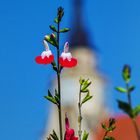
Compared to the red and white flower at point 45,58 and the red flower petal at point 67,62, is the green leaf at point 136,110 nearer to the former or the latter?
the red flower petal at point 67,62

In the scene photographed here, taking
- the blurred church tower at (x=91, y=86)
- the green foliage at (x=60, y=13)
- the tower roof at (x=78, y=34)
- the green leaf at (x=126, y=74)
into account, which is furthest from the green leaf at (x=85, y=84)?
the tower roof at (x=78, y=34)

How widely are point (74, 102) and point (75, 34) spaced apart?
13.3 meters

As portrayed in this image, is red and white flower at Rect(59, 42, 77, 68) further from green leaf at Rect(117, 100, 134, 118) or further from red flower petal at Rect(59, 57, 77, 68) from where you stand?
green leaf at Rect(117, 100, 134, 118)

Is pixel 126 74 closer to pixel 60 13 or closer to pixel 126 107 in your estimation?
pixel 126 107

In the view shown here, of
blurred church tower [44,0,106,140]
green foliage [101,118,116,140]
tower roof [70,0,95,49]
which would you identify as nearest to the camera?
green foliage [101,118,116,140]

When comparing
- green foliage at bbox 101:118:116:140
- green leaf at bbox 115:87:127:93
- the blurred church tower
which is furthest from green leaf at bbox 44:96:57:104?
the blurred church tower

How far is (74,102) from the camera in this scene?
7869 cm

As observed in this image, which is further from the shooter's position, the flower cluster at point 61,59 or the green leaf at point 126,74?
the flower cluster at point 61,59

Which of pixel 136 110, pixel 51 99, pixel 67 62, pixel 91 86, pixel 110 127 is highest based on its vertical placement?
pixel 91 86

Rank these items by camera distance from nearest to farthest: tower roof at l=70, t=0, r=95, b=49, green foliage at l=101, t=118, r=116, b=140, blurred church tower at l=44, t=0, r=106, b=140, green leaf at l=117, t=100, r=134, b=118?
green leaf at l=117, t=100, r=134, b=118 → green foliage at l=101, t=118, r=116, b=140 → blurred church tower at l=44, t=0, r=106, b=140 → tower roof at l=70, t=0, r=95, b=49

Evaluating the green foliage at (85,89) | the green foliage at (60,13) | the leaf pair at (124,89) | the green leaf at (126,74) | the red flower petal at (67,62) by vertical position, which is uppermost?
the green foliage at (60,13)

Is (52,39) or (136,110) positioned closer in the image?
(136,110)

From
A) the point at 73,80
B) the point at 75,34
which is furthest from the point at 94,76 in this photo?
the point at 75,34

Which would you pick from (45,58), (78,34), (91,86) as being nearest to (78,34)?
(78,34)
